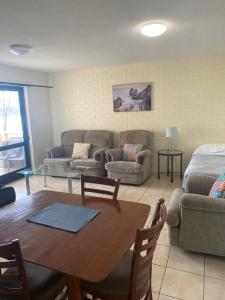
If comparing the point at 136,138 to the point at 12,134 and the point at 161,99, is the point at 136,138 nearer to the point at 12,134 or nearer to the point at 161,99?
the point at 161,99

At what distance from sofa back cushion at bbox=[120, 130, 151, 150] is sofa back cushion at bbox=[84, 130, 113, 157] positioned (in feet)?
0.98

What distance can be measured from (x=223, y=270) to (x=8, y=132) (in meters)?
4.55

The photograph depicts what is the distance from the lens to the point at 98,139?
5039mm

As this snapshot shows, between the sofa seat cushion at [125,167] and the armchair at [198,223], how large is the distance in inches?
73.2

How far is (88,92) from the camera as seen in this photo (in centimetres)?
526

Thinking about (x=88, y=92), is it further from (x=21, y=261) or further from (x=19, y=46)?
(x=21, y=261)

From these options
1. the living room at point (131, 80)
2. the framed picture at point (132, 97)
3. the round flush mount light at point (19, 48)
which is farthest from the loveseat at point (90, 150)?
the round flush mount light at point (19, 48)

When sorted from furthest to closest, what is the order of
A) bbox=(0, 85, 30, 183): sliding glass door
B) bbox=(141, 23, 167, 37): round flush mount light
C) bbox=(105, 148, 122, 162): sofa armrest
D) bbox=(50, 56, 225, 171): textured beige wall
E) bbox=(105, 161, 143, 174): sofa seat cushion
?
1. bbox=(0, 85, 30, 183): sliding glass door
2. bbox=(105, 148, 122, 162): sofa armrest
3. bbox=(50, 56, 225, 171): textured beige wall
4. bbox=(105, 161, 143, 174): sofa seat cushion
5. bbox=(141, 23, 167, 37): round flush mount light

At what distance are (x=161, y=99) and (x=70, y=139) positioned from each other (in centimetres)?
227

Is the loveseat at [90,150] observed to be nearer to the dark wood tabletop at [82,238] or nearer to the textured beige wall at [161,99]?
the textured beige wall at [161,99]

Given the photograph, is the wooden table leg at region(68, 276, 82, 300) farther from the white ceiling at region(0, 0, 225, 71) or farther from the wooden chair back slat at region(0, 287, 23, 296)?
the white ceiling at region(0, 0, 225, 71)

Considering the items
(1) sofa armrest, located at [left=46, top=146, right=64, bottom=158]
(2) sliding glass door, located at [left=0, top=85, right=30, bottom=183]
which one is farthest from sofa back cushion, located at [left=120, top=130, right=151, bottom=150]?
→ (2) sliding glass door, located at [left=0, top=85, right=30, bottom=183]

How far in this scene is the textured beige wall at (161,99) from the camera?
4340 millimetres

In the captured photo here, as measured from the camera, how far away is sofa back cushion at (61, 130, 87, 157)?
17.4ft
